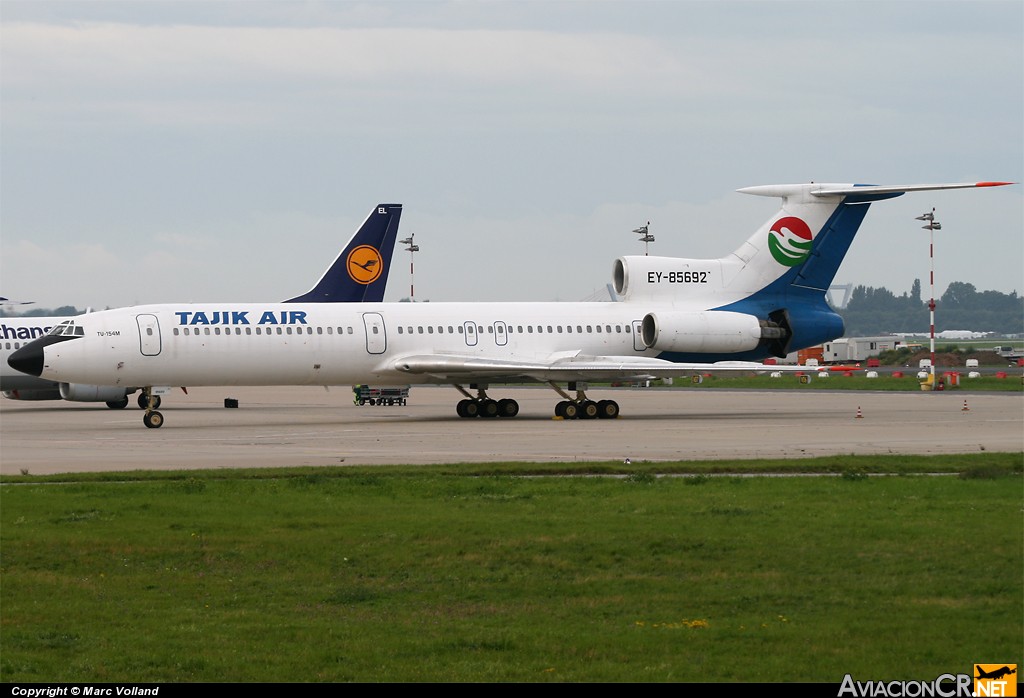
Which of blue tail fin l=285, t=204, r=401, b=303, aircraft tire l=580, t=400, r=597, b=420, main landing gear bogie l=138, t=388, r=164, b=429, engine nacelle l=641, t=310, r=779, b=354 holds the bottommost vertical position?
aircraft tire l=580, t=400, r=597, b=420

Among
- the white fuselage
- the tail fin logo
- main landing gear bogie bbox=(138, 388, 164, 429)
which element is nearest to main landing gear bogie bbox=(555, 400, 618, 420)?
the white fuselage

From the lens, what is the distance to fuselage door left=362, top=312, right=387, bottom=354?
37.5 meters

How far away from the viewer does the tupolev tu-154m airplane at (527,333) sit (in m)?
35.3

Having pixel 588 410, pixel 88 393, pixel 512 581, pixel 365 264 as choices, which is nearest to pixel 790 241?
pixel 588 410

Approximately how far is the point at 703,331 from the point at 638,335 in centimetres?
210

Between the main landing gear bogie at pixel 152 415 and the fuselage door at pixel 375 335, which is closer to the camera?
the main landing gear bogie at pixel 152 415

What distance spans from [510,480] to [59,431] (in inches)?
755

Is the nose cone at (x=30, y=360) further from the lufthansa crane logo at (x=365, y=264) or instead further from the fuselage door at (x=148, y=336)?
the lufthansa crane logo at (x=365, y=264)

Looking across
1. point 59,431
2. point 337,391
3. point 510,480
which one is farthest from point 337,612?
point 337,391

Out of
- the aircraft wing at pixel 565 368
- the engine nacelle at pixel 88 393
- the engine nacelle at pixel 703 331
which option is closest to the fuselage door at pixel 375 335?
the aircraft wing at pixel 565 368

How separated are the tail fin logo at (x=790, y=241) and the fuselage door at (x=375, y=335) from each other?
40.8 feet

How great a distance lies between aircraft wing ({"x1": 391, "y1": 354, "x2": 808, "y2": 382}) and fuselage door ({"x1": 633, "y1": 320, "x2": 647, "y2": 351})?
171 cm

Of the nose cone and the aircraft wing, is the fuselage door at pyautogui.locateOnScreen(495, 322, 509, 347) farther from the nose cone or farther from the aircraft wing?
the nose cone

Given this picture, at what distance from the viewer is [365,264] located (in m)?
55.6
